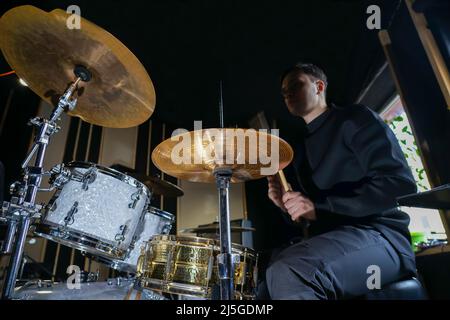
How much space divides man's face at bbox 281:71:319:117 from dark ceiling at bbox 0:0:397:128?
48.6 inches

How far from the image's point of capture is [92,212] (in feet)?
5.81

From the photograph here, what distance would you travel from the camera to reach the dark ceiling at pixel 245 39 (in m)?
2.68

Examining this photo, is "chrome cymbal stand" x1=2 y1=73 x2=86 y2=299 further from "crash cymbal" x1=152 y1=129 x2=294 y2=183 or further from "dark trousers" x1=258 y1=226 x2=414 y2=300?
"dark trousers" x1=258 y1=226 x2=414 y2=300

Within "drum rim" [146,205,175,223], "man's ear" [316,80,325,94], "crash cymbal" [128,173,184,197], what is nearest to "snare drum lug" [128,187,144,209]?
"drum rim" [146,205,175,223]

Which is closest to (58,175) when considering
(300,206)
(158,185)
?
(300,206)

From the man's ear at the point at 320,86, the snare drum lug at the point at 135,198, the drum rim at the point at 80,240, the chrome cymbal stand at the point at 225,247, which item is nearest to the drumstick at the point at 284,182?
the chrome cymbal stand at the point at 225,247

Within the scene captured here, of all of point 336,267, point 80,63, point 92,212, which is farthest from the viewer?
point 92,212

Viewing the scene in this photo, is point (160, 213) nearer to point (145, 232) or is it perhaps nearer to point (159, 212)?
point (159, 212)

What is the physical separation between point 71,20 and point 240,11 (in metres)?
1.93

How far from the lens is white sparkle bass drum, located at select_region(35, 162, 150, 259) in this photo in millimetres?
1686

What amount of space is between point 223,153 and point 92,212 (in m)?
1.06

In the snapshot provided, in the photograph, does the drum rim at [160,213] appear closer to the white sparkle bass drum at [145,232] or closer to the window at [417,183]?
the white sparkle bass drum at [145,232]

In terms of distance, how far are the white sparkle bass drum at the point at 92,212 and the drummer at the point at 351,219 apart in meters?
1.10

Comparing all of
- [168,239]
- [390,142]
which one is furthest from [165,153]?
[390,142]
